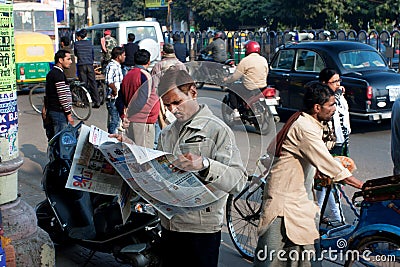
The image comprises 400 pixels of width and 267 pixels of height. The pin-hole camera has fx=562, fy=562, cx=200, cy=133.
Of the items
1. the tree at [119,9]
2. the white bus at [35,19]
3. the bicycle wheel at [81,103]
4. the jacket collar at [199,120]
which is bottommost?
the bicycle wheel at [81,103]

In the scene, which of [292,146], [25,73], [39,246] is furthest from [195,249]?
[25,73]

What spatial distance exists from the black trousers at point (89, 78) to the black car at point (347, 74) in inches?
181

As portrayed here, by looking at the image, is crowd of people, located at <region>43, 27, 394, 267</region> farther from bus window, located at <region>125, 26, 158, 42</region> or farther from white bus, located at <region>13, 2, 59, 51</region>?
white bus, located at <region>13, 2, 59, 51</region>

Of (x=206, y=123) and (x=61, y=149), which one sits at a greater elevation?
(x=206, y=123)

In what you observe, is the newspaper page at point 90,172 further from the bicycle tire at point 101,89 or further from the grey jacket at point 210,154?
the bicycle tire at point 101,89

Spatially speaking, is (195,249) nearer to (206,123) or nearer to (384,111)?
(206,123)

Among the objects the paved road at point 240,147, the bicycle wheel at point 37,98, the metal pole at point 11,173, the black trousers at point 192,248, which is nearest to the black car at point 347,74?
the paved road at point 240,147

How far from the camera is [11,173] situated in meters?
4.52

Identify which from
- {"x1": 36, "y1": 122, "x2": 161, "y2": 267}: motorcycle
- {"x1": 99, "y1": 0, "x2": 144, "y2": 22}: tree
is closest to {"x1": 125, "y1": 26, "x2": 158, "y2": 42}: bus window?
{"x1": 36, "y1": 122, "x2": 161, "y2": 267}: motorcycle

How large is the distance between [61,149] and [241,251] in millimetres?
1888

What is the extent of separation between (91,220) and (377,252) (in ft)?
8.12

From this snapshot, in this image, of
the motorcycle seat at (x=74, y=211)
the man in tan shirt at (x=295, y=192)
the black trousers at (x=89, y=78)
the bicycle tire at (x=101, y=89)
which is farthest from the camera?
the bicycle tire at (x=101, y=89)

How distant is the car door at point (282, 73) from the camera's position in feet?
39.8

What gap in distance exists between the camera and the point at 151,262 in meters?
4.35
